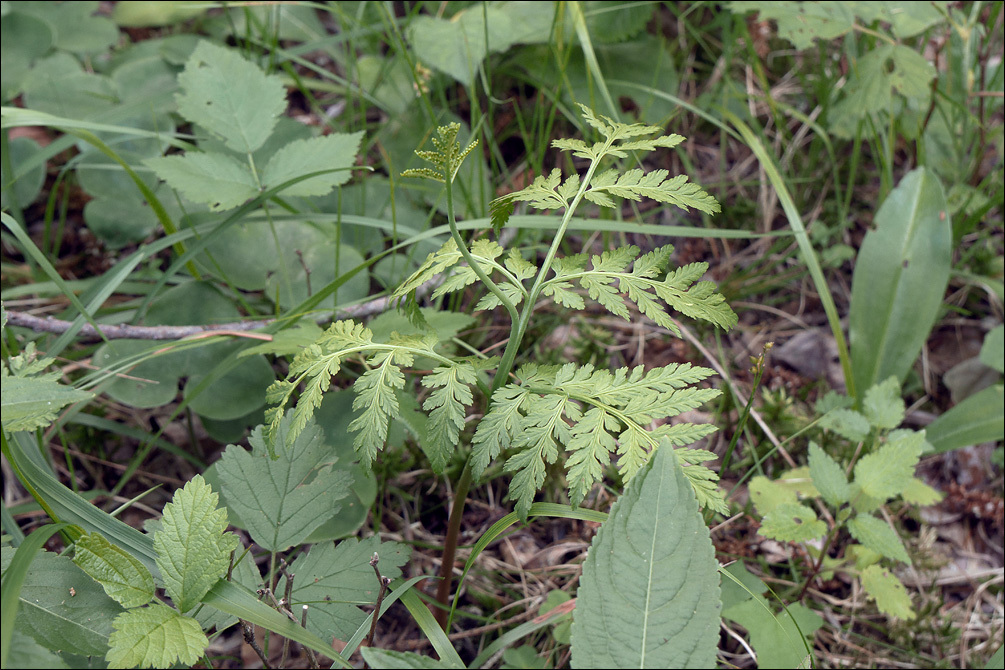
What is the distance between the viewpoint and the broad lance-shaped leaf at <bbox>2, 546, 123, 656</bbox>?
1.12 meters

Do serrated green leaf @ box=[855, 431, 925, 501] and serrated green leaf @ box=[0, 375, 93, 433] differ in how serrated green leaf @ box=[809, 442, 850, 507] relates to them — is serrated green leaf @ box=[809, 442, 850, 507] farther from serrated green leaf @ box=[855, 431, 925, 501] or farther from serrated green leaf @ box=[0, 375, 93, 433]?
serrated green leaf @ box=[0, 375, 93, 433]

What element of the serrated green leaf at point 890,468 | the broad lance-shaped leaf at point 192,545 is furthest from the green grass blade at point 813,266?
the broad lance-shaped leaf at point 192,545

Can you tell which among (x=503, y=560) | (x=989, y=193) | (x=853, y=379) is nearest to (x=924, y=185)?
(x=989, y=193)

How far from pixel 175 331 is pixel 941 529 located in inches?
90.3

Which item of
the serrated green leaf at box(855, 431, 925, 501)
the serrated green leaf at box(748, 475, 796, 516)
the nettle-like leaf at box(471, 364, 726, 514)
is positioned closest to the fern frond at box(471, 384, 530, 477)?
the nettle-like leaf at box(471, 364, 726, 514)

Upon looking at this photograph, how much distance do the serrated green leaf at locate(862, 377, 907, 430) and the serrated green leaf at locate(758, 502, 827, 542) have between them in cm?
42

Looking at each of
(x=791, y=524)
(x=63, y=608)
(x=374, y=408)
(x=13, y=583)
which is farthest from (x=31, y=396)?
(x=791, y=524)

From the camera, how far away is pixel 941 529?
2.11 metres

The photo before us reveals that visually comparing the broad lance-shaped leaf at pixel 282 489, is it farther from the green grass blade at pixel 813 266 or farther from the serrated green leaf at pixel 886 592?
the green grass blade at pixel 813 266

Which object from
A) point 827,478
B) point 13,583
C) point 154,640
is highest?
point 13,583

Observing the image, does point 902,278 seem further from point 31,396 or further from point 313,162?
point 31,396

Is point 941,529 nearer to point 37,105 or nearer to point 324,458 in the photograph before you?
point 324,458

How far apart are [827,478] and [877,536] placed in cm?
17

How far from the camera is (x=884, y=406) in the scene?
1.91 metres
